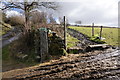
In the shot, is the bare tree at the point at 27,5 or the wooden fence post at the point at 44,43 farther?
the bare tree at the point at 27,5

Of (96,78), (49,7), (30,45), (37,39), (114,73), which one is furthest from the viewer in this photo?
(49,7)

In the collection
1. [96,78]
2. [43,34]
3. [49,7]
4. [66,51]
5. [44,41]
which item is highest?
[49,7]

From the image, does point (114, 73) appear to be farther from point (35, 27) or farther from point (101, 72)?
point (35, 27)

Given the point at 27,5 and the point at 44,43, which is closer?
the point at 44,43

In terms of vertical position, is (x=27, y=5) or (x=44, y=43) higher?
(x=27, y=5)

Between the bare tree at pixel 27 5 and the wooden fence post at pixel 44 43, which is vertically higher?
the bare tree at pixel 27 5

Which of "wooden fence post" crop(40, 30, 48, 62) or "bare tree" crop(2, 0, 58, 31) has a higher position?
"bare tree" crop(2, 0, 58, 31)

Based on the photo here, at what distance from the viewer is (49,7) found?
11.0m

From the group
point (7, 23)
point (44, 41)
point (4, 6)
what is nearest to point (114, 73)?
point (44, 41)

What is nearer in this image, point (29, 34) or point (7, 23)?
point (29, 34)

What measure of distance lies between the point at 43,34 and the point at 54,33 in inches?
44.2

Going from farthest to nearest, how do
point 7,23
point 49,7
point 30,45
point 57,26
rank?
1. point 7,23
2. point 49,7
3. point 57,26
4. point 30,45

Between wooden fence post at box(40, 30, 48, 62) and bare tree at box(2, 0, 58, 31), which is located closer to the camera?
wooden fence post at box(40, 30, 48, 62)

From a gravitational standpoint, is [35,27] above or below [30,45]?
above
